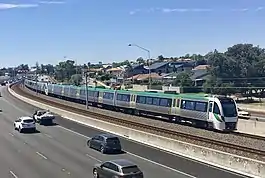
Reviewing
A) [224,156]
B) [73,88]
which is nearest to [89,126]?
[224,156]

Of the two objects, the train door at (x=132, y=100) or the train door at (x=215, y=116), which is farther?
the train door at (x=132, y=100)

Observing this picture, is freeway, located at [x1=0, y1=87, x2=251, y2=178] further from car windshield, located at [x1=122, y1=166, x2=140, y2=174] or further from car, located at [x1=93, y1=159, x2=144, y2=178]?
car windshield, located at [x1=122, y1=166, x2=140, y2=174]

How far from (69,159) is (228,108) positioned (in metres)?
14.3

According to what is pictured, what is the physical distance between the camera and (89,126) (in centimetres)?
4319

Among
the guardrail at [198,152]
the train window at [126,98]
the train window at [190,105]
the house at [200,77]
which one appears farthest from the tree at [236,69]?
the guardrail at [198,152]

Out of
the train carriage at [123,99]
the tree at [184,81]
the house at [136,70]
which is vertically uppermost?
the house at [136,70]

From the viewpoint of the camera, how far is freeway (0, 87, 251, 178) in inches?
874

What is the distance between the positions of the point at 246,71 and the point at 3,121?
68317 mm

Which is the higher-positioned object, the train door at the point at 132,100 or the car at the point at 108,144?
the train door at the point at 132,100

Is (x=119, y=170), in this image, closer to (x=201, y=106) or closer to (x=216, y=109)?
(x=216, y=109)

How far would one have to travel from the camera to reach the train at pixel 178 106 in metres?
35.2

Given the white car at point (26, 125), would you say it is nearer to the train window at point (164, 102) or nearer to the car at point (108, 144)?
the train window at point (164, 102)

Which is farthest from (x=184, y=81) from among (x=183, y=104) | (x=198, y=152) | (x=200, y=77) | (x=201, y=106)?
(x=198, y=152)

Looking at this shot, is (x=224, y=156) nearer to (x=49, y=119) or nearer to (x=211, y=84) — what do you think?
(x=49, y=119)
